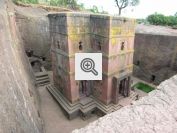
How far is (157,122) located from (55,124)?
921cm

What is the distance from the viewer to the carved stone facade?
9.09 metres

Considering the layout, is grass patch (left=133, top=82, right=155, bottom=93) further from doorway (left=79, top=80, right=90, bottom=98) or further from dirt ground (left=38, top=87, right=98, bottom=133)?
dirt ground (left=38, top=87, right=98, bottom=133)

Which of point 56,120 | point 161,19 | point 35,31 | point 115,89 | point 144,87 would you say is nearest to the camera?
point 56,120

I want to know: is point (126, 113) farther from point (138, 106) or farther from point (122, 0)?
point (122, 0)

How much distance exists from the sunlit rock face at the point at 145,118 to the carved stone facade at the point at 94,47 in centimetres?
736

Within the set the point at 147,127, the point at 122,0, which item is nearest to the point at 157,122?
the point at 147,127

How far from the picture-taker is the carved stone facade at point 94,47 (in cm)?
909

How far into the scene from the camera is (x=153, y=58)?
50.4 ft

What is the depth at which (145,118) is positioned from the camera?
1.58 meters

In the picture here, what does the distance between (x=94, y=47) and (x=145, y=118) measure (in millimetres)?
8862

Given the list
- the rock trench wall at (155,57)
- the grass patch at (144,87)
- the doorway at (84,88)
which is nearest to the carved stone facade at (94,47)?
the doorway at (84,88)

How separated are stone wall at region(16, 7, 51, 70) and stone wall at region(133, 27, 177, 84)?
10606 mm

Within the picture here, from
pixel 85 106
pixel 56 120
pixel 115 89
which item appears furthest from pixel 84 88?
pixel 56 120

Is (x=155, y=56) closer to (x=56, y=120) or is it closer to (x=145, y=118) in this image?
(x=56, y=120)
